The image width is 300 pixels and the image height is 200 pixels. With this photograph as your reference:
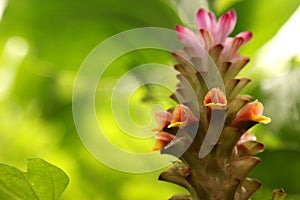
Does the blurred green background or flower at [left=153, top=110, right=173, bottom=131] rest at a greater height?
flower at [left=153, top=110, right=173, bottom=131]

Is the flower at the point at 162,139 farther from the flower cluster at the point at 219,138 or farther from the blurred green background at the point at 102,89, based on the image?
the blurred green background at the point at 102,89

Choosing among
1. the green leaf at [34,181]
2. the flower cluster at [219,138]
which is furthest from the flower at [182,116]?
the green leaf at [34,181]

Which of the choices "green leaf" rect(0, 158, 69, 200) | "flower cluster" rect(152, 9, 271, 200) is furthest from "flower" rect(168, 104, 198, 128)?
"green leaf" rect(0, 158, 69, 200)

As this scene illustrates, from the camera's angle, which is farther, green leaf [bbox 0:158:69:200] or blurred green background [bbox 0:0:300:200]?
blurred green background [bbox 0:0:300:200]

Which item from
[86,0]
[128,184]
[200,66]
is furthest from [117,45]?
A: [200,66]

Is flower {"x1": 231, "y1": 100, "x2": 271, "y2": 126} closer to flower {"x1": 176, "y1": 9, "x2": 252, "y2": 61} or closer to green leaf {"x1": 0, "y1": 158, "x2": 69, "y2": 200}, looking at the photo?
flower {"x1": 176, "y1": 9, "x2": 252, "y2": 61}
